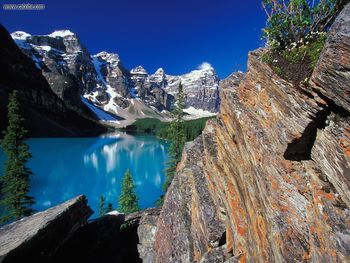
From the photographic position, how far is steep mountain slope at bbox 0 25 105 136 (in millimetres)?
139000

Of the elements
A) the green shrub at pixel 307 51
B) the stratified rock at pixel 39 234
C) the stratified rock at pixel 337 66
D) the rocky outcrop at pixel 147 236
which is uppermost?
the green shrub at pixel 307 51

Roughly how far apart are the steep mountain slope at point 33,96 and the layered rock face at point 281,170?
13918cm

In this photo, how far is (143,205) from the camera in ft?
138

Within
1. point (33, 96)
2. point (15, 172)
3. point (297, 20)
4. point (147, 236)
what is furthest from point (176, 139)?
point (33, 96)

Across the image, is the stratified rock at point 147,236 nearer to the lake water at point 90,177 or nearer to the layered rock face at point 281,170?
the layered rock face at point 281,170

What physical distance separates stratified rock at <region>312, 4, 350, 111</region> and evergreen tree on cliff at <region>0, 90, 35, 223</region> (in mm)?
27573

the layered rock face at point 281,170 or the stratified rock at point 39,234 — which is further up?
the layered rock face at point 281,170

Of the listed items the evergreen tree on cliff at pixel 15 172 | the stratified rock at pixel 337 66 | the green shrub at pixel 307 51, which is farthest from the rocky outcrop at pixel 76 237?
the green shrub at pixel 307 51

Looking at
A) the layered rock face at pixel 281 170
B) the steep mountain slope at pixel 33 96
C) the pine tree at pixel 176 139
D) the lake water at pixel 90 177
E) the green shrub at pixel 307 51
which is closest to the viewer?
the layered rock face at pixel 281 170

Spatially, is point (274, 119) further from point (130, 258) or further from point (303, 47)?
point (130, 258)

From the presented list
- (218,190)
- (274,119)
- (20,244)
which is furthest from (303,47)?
(20,244)

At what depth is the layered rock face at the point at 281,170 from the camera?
5.10 meters

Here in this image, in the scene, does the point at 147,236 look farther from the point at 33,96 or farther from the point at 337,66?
the point at 33,96

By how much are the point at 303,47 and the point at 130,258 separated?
1758 centimetres
